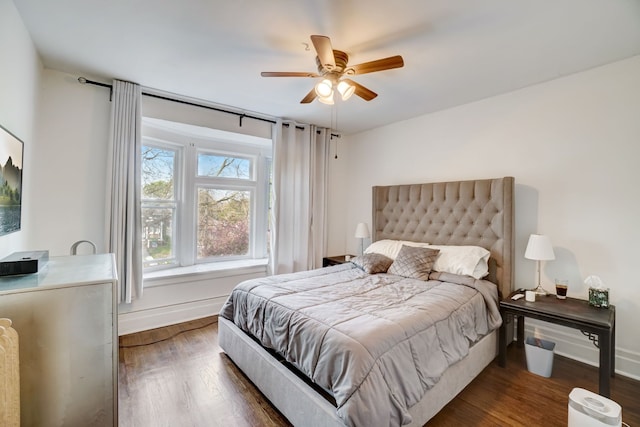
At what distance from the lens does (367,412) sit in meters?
1.29

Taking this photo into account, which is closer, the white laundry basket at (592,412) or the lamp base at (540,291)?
the white laundry basket at (592,412)

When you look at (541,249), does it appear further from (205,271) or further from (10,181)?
(10,181)

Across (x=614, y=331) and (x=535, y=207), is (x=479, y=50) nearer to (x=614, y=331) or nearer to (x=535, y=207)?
(x=535, y=207)

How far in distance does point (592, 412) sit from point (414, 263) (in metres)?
1.55

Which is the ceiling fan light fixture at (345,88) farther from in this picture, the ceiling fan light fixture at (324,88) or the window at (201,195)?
the window at (201,195)

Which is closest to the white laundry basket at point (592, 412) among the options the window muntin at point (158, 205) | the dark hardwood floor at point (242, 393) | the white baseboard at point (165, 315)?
the dark hardwood floor at point (242, 393)

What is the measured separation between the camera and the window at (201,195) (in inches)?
138

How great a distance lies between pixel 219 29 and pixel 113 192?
1.90m

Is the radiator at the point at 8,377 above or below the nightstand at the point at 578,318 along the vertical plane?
above

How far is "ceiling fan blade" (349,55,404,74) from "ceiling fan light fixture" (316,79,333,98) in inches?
8.2

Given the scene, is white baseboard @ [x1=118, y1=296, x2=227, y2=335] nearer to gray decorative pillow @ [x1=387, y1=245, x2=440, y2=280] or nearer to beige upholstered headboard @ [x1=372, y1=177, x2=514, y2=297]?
gray decorative pillow @ [x1=387, y1=245, x2=440, y2=280]

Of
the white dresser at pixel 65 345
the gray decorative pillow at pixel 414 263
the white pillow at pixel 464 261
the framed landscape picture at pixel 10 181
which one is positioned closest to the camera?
the white dresser at pixel 65 345

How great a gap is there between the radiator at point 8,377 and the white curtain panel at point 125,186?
6.13ft

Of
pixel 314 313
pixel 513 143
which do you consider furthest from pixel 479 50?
pixel 314 313
